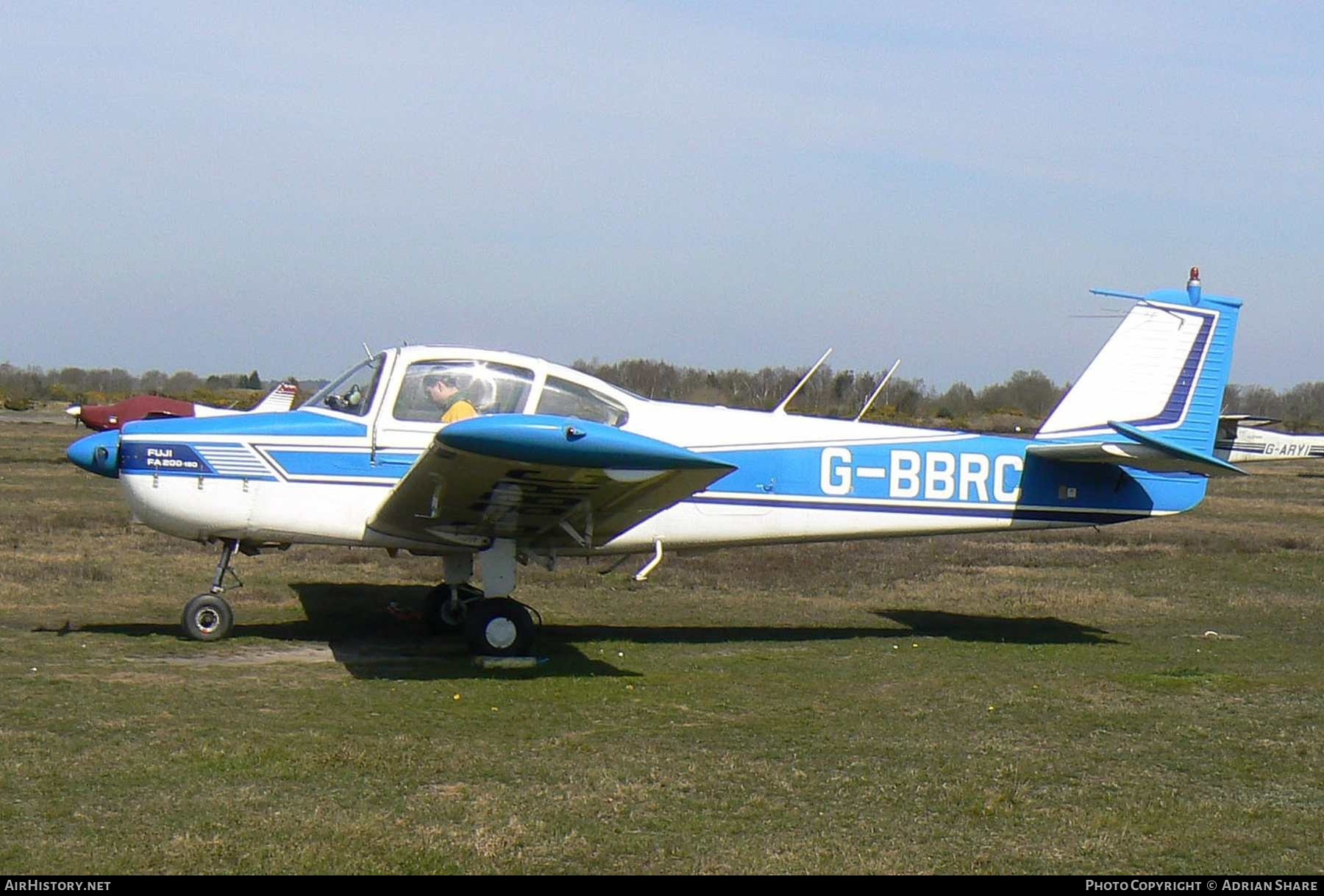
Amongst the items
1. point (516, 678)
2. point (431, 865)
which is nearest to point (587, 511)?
point (516, 678)

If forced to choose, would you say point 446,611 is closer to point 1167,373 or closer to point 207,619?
point 207,619

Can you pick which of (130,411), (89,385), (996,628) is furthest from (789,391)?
(89,385)

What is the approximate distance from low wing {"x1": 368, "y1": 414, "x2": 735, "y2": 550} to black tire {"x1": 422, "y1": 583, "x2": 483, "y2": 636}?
101 centimetres

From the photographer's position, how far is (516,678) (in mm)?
8094

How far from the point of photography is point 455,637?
390 inches

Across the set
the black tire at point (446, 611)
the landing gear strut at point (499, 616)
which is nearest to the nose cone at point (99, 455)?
the black tire at point (446, 611)

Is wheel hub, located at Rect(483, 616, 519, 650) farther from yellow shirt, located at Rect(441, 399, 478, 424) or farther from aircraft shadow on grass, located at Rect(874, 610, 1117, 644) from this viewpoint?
aircraft shadow on grass, located at Rect(874, 610, 1117, 644)

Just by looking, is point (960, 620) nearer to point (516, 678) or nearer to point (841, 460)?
point (841, 460)

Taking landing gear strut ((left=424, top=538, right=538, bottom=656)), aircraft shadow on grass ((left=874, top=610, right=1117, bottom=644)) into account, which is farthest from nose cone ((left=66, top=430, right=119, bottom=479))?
aircraft shadow on grass ((left=874, top=610, right=1117, bottom=644))

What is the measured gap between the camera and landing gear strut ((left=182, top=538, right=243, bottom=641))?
9.01 metres

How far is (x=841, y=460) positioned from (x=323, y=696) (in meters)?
4.47

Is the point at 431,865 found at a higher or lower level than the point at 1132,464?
lower

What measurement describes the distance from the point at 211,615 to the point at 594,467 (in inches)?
131

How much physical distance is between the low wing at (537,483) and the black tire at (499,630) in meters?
0.55
